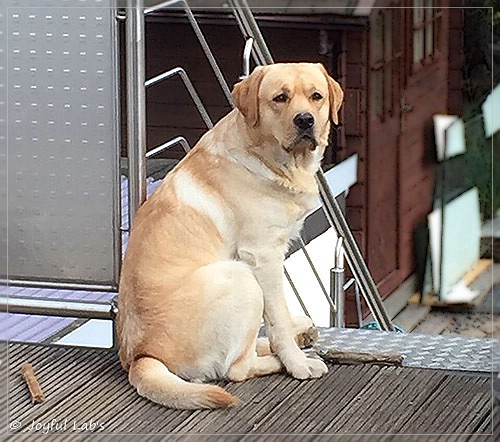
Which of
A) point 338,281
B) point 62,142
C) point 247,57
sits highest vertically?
point 247,57

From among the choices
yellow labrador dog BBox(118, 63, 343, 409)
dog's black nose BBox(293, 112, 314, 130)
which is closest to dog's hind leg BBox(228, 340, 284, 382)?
yellow labrador dog BBox(118, 63, 343, 409)

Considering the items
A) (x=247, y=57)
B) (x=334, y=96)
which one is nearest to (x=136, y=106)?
(x=247, y=57)

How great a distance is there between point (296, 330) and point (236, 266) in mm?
154

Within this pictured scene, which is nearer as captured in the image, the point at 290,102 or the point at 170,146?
the point at 290,102

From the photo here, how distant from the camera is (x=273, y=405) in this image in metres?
1.69

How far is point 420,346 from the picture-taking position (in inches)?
71.8

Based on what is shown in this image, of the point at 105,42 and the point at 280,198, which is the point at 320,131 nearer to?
the point at 280,198

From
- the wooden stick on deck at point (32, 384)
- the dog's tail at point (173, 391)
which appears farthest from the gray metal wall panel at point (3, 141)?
the dog's tail at point (173, 391)

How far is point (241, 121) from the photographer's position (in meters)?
1.71

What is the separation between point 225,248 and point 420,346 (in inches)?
13.8

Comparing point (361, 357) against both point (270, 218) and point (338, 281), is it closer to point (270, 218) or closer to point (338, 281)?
point (338, 281)

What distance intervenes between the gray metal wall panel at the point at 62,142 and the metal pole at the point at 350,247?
32 cm

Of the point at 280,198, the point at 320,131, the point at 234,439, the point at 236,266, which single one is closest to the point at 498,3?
the point at 320,131

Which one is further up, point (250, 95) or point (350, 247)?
point (250, 95)
